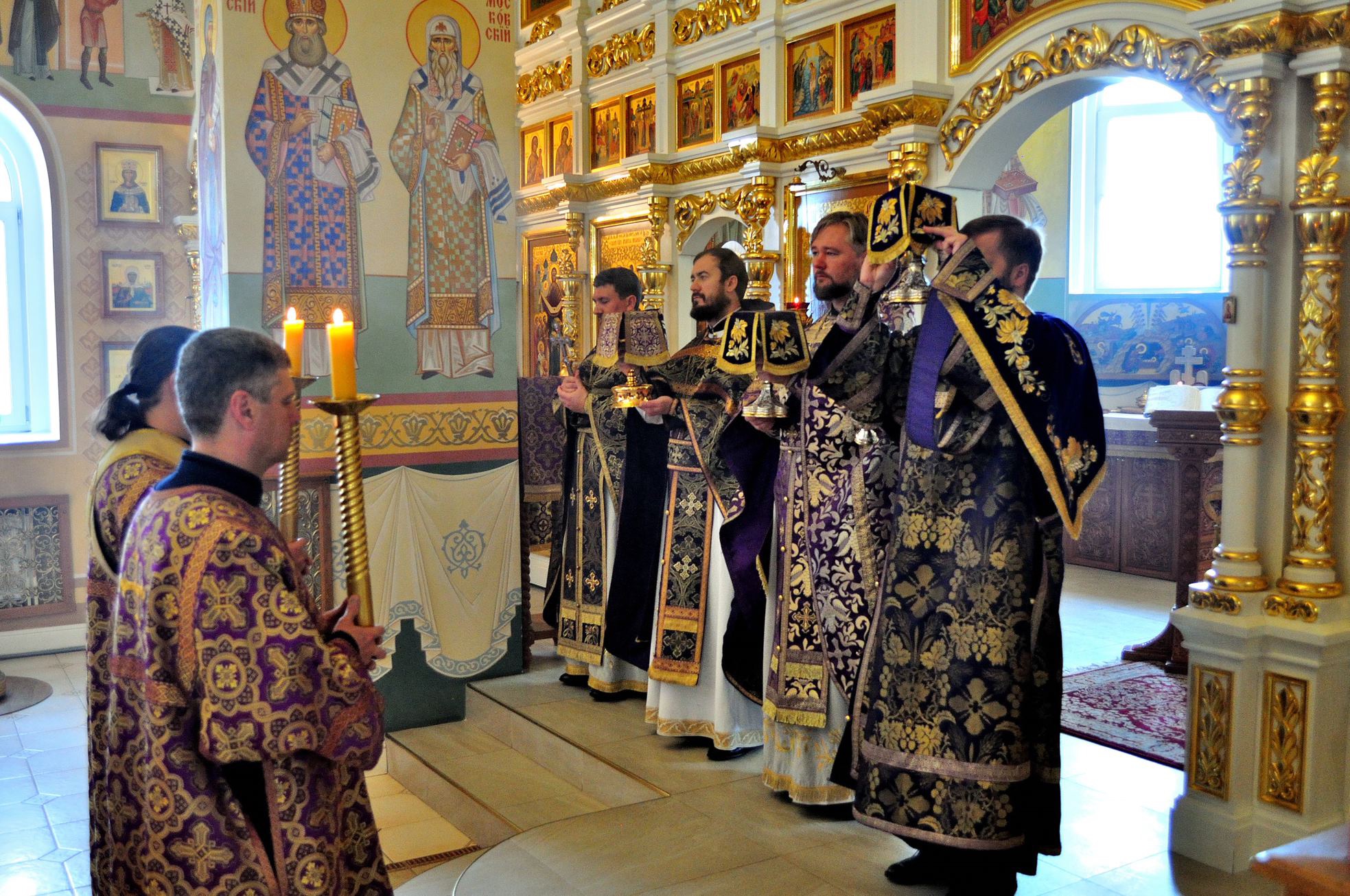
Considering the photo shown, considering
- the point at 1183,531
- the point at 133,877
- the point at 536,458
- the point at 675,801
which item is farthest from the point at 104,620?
the point at 1183,531

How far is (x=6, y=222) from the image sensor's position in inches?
286

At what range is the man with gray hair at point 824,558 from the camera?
3.44 m

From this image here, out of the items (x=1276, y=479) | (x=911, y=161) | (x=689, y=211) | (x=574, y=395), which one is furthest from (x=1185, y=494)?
(x=689, y=211)

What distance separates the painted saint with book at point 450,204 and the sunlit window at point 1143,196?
757cm

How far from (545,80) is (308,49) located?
221 inches

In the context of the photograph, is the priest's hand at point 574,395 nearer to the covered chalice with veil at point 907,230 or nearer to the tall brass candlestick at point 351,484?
the covered chalice with veil at point 907,230

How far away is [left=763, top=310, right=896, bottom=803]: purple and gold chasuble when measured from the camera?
3434 mm

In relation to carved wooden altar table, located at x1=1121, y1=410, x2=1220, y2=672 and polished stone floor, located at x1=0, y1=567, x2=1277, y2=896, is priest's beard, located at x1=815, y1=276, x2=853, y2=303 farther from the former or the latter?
carved wooden altar table, located at x1=1121, y1=410, x2=1220, y2=672

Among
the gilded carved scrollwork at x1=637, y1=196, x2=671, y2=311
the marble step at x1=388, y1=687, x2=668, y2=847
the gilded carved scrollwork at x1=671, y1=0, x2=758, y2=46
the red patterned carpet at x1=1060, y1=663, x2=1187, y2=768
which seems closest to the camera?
the marble step at x1=388, y1=687, x2=668, y2=847

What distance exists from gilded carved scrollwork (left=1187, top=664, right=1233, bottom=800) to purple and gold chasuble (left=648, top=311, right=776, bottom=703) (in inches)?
55.7

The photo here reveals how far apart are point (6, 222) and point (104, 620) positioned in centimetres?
572

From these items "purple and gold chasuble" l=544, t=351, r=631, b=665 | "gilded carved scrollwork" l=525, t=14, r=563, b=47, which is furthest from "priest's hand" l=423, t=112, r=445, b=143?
"gilded carved scrollwork" l=525, t=14, r=563, b=47

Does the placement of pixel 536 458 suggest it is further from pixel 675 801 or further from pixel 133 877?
pixel 133 877

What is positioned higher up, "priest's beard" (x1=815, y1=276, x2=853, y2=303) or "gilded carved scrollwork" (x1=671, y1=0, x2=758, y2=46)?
"gilded carved scrollwork" (x1=671, y1=0, x2=758, y2=46)
